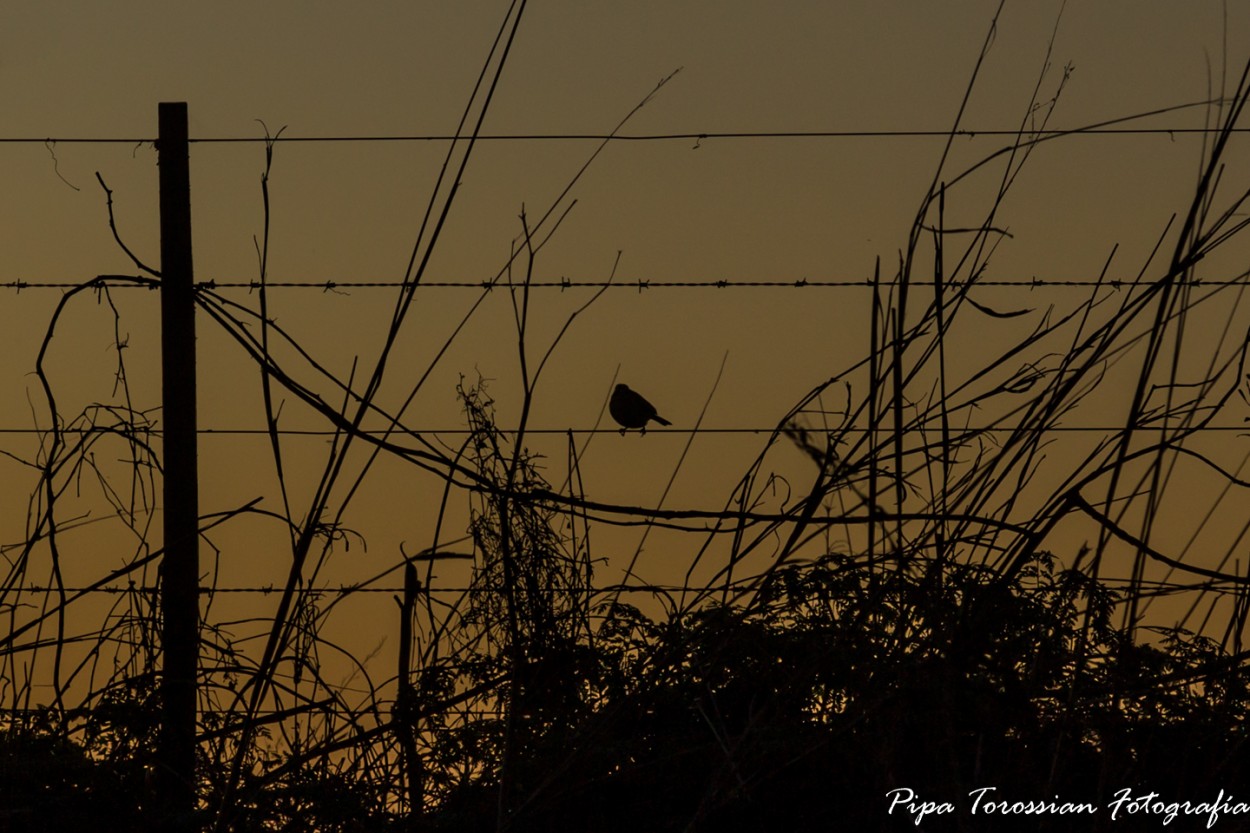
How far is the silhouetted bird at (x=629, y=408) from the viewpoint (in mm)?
6785

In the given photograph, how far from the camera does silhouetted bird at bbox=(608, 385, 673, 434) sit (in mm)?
6785

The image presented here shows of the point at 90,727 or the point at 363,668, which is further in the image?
the point at 90,727

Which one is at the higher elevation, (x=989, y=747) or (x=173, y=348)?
(x=173, y=348)

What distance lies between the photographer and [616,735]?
7.70 feet

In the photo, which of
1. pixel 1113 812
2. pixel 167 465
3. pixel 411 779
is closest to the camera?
pixel 1113 812

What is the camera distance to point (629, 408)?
682 cm

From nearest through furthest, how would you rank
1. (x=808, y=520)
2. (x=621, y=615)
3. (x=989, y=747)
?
(x=808, y=520)
(x=989, y=747)
(x=621, y=615)

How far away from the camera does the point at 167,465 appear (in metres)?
3.21

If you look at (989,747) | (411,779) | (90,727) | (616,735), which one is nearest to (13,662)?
(90,727)

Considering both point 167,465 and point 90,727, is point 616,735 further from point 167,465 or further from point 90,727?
point 167,465

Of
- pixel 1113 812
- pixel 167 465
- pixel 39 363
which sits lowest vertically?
pixel 1113 812

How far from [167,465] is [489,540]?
2.53 feet

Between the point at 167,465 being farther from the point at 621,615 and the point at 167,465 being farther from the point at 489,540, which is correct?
the point at 621,615

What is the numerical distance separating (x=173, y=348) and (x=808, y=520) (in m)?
2.45
